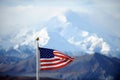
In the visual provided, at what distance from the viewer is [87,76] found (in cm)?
17600

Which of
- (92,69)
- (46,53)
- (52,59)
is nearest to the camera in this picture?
(46,53)

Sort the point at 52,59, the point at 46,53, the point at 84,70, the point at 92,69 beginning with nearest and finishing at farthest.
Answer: the point at 46,53 < the point at 52,59 < the point at 92,69 < the point at 84,70

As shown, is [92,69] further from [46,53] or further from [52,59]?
[46,53]

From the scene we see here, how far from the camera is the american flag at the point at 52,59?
11.9 meters

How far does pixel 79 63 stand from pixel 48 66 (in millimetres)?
178102

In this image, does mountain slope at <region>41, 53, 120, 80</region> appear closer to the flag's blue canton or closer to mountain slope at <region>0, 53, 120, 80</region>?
mountain slope at <region>0, 53, 120, 80</region>

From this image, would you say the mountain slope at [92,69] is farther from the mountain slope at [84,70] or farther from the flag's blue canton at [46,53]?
the flag's blue canton at [46,53]

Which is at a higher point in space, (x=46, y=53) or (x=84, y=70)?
(x=46, y=53)

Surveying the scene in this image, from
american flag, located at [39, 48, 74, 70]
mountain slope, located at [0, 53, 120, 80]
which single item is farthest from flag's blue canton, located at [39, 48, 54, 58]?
mountain slope, located at [0, 53, 120, 80]

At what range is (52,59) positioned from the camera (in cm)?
1211

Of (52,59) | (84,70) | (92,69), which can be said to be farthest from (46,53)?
(84,70)

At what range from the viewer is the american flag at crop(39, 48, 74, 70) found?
11.9 meters

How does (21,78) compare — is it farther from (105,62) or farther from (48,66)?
(105,62)

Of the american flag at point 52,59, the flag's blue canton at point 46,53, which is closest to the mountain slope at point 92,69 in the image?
the american flag at point 52,59
